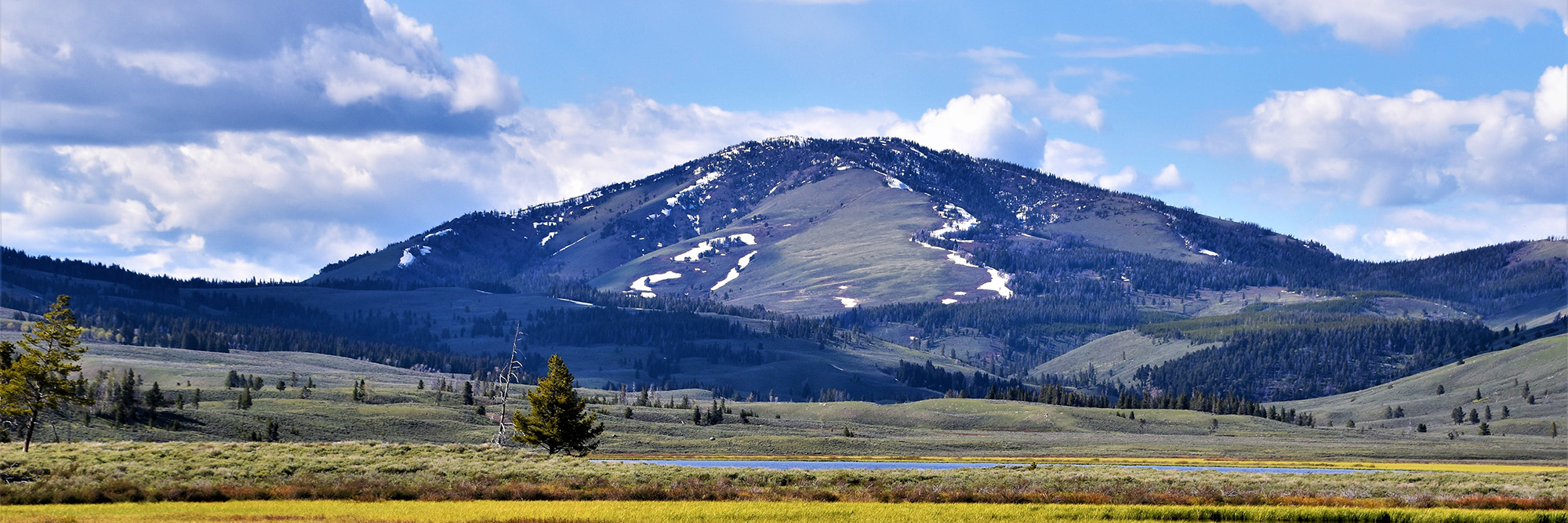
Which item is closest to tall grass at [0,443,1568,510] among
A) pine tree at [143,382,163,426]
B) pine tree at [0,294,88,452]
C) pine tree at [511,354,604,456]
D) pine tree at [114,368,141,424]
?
pine tree at [0,294,88,452]

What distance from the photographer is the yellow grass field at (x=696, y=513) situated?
50500 millimetres

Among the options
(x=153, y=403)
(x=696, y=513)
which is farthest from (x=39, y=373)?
(x=153, y=403)

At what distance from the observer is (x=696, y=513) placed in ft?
177

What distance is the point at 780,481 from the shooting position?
7269 centimetres

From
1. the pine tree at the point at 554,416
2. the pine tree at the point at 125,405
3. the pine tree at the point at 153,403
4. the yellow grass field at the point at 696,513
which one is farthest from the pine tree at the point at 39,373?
the pine tree at the point at 153,403

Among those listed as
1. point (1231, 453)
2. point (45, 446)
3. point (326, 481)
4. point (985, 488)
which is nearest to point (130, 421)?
point (45, 446)

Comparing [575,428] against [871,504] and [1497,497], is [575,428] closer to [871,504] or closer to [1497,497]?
[871,504]

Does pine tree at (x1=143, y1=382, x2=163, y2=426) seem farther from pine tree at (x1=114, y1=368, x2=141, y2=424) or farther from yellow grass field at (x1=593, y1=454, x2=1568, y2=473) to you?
yellow grass field at (x1=593, y1=454, x2=1568, y2=473)

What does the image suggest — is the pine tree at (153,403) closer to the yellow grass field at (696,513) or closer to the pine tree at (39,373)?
the pine tree at (39,373)

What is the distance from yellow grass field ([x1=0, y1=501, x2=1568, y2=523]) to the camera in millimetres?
50500

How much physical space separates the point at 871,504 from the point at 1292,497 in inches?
913

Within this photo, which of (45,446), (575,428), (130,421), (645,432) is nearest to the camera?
(45,446)

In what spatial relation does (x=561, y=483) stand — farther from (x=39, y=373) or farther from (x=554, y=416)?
(x=39, y=373)

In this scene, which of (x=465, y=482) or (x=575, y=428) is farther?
(x=575, y=428)
